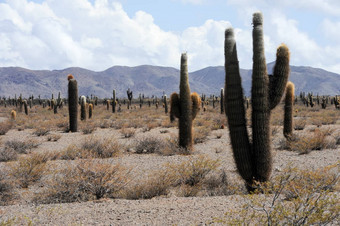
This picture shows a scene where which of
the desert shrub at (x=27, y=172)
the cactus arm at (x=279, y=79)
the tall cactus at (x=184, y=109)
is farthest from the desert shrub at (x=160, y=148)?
the cactus arm at (x=279, y=79)

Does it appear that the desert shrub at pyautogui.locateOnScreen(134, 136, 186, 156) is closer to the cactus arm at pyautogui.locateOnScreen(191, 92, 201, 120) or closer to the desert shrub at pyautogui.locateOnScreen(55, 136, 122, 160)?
the desert shrub at pyautogui.locateOnScreen(55, 136, 122, 160)

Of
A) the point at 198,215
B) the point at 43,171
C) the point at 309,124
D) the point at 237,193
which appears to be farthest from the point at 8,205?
the point at 309,124

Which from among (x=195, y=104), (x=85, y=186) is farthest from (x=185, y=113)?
(x=85, y=186)

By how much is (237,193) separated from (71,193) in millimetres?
3858

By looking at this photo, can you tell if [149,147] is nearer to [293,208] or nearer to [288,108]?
[288,108]

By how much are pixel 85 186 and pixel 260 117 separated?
174 inches

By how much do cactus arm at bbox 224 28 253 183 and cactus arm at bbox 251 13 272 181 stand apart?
0.21 metres

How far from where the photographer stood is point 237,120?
8133 millimetres

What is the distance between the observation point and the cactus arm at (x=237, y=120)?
319 inches

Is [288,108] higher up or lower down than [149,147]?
higher up

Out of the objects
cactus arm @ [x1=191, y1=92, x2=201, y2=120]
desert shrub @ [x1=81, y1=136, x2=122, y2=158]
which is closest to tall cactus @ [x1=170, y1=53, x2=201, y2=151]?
cactus arm @ [x1=191, y1=92, x2=201, y2=120]

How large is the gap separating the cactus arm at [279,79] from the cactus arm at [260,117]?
18 centimetres

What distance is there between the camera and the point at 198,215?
6254mm

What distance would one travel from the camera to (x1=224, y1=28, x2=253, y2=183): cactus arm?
809 cm
